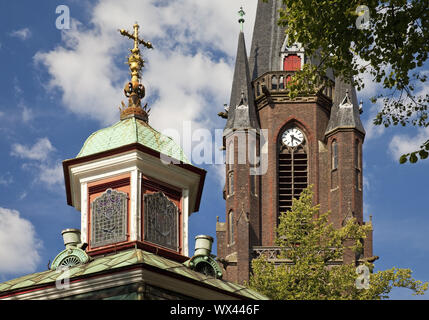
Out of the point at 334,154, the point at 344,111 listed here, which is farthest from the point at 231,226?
the point at 344,111

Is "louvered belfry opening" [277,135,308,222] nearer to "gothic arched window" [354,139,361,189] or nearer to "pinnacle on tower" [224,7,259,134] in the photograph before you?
"pinnacle on tower" [224,7,259,134]

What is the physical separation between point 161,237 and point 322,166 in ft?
195

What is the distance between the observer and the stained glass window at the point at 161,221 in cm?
1947

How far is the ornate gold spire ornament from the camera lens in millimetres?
21294

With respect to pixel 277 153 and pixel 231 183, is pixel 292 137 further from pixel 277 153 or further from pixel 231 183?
pixel 231 183

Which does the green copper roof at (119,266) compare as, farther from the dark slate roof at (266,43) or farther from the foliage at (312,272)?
the dark slate roof at (266,43)

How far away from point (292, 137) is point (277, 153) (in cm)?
183

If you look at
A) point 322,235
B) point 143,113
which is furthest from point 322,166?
point 143,113

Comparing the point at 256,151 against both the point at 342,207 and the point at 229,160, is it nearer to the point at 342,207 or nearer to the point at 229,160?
the point at 229,160

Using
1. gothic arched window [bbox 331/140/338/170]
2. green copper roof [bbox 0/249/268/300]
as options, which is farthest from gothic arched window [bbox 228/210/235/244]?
green copper roof [bbox 0/249/268/300]

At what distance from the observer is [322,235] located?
47688 mm

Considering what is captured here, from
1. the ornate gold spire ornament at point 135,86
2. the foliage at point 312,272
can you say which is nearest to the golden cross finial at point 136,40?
the ornate gold spire ornament at point 135,86

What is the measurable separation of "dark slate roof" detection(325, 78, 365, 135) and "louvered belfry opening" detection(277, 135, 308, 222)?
2.74 m

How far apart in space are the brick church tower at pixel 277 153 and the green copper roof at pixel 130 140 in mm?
49933
